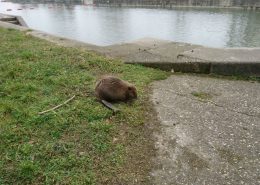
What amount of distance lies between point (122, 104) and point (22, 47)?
3.52 m

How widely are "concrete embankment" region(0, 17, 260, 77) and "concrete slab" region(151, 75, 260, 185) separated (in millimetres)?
427

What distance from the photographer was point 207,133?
321 cm

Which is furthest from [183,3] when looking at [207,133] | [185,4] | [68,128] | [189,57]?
[68,128]

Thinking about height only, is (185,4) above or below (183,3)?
below

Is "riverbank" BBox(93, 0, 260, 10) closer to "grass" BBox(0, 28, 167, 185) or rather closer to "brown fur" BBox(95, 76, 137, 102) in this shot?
"grass" BBox(0, 28, 167, 185)

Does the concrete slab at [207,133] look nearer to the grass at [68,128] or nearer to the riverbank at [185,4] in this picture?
the grass at [68,128]

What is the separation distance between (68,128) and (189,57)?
9.58 feet

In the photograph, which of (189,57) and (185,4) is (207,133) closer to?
(189,57)

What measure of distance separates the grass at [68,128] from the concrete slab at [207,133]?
0.72 feet

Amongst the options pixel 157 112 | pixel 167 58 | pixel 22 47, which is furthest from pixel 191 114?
pixel 22 47

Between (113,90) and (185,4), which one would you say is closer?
(113,90)

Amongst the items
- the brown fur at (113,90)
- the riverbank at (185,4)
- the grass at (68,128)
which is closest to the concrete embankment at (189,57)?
the grass at (68,128)

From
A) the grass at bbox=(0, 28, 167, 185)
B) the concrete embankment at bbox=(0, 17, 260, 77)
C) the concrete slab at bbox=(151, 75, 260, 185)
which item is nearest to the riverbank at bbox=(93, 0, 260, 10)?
the concrete embankment at bbox=(0, 17, 260, 77)

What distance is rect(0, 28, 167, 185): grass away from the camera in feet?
8.57
